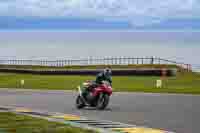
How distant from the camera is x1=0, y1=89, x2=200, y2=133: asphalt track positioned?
63.0 feet

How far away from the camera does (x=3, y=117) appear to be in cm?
2047

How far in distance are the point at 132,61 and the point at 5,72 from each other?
20.3 meters

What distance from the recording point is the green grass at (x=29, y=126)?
1672 centimetres

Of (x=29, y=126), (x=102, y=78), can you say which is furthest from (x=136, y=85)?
(x=29, y=126)

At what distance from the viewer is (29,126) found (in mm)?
17812

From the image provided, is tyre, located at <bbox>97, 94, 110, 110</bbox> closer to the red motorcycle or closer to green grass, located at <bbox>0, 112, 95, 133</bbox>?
A: the red motorcycle

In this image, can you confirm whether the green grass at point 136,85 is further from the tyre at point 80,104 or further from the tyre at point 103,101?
the tyre at point 103,101

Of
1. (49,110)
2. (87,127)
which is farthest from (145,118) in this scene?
(49,110)

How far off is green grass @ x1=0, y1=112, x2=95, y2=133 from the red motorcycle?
13.7ft

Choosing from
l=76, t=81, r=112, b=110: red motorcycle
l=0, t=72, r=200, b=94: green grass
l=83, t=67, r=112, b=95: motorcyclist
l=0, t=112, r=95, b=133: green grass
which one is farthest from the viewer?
l=0, t=72, r=200, b=94: green grass

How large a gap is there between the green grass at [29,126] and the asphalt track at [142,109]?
2.42 meters

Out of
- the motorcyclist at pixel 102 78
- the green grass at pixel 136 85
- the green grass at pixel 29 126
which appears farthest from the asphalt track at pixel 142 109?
the green grass at pixel 136 85

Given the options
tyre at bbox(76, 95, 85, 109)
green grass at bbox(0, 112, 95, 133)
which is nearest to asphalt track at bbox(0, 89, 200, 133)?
tyre at bbox(76, 95, 85, 109)

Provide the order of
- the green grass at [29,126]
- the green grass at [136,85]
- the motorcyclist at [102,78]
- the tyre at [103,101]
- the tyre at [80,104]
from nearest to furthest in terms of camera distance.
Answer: the green grass at [29,126] → the motorcyclist at [102,78] → the tyre at [103,101] → the tyre at [80,104] → the green grass at [136,85]
